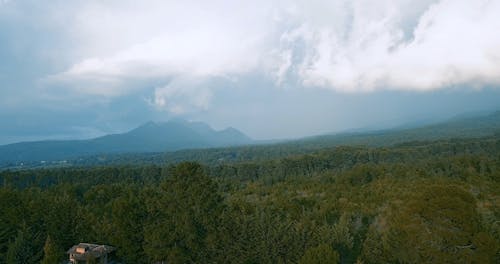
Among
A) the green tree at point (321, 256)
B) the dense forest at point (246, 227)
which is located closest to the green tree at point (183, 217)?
the dense forest at point (246, 227)

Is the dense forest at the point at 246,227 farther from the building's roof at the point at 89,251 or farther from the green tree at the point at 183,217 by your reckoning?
the building's roof at the point at 89,251

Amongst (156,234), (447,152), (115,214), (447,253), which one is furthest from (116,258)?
(447,152)

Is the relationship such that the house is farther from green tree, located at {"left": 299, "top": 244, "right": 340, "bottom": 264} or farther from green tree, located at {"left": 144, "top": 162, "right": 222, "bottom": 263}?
green tree, located at {"left": 299, "top": 244, "right": 340, "bottom": 264}

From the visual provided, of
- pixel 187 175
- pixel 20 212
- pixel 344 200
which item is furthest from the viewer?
pixel 344 200

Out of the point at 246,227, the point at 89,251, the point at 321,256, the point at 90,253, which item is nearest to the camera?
the point at 321,256

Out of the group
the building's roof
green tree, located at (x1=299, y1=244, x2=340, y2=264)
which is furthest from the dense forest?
the building's roof

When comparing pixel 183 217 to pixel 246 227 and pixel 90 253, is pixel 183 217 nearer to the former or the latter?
pixel 246 227

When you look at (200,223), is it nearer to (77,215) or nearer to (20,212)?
(77,215)

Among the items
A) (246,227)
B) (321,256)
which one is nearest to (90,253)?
(246,227)
